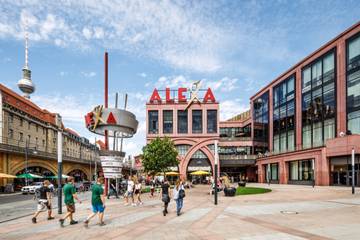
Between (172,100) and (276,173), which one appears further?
(172,100)

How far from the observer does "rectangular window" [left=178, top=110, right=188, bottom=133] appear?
208 ft

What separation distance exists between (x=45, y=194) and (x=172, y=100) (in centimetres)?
5133

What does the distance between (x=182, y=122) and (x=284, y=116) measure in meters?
20.6

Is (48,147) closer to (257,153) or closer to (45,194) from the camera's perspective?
(257,153)

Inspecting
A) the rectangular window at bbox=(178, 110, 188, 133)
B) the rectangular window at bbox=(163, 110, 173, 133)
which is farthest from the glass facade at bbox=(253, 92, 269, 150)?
the rectangular window at bbox=(163, 110, 173, 133)

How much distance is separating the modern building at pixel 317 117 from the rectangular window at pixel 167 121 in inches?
746

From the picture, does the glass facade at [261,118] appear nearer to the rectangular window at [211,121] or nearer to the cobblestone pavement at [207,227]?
the rectangular window at [211,121]

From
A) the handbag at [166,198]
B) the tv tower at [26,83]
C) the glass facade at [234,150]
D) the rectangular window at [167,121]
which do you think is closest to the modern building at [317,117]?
the glass facade at [234,150]

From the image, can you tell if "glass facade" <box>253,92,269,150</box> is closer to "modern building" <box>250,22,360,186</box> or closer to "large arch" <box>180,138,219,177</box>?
"modern building" <box>250,22,360,186</box>

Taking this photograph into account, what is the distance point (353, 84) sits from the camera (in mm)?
35844

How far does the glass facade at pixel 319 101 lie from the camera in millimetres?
40184

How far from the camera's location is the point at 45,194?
13.2m

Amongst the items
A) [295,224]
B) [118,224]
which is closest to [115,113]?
[118,224]

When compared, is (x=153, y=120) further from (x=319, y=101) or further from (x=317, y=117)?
(x=319, y=101)
